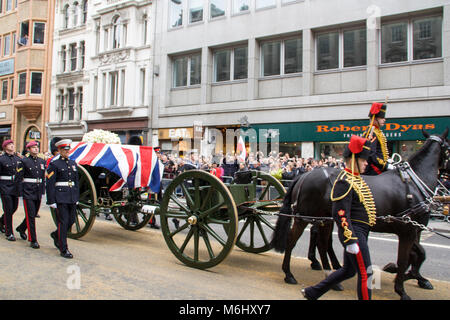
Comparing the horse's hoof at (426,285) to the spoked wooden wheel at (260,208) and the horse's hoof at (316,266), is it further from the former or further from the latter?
the spoked wooden wheel at (260,208)

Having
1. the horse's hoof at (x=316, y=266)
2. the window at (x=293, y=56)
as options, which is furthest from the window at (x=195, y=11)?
the horse's hoof at (x=316, y=266)

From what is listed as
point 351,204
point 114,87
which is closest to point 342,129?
point 351,204

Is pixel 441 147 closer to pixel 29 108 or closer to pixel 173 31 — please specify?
pixel 173 31

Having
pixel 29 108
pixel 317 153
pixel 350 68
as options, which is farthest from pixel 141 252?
pixel 29 108

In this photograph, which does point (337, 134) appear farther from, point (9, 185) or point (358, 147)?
point (358, 147)

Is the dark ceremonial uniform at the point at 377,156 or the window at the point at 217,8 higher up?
the window at the point at 217,8

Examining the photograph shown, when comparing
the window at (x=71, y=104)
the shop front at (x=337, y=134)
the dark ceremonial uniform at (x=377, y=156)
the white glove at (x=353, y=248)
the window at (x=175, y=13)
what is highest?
the window at (x=175, y=13)

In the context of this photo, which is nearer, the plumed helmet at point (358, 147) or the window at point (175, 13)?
the plumed helmet at point (358, 147)

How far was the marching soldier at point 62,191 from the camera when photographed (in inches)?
251

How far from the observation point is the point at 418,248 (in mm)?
5141

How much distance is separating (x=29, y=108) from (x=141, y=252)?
2849 cm

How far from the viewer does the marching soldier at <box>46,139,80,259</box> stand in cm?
638

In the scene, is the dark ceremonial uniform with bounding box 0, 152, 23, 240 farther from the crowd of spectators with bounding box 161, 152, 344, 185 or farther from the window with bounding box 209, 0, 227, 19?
the window with bounding box 209, 0, 227, 19

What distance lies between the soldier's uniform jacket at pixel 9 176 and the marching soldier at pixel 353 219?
6.13 metres
